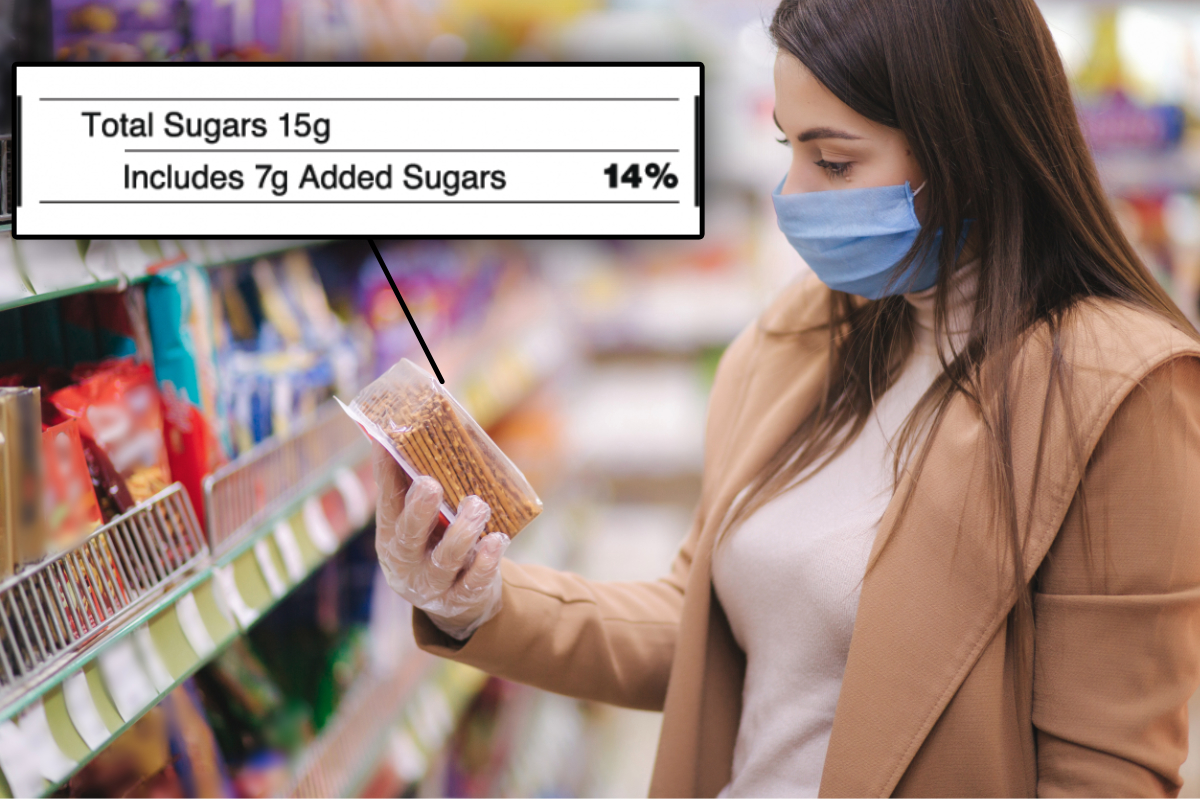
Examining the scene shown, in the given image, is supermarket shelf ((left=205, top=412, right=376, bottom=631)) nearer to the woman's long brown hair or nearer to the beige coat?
the beige coat

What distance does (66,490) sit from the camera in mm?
933

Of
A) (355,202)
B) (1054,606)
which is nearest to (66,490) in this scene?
(355,202)

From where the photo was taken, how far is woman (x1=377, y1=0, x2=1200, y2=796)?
98cm

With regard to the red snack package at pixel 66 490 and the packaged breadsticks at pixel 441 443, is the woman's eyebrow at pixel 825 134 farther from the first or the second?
the red snack package at pixel 66 490

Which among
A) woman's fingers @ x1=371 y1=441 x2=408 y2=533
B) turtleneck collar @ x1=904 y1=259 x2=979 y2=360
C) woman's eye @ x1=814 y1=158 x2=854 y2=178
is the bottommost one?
woman's fingers @ x1=371 y1=441 x2=408 y2=533

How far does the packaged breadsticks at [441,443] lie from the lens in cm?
103

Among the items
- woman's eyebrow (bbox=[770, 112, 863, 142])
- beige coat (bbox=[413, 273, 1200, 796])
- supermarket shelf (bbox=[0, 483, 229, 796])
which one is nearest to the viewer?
supermarket shelf (bbox=[0, 483, 229, 796])

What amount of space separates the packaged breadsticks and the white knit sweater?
295 mm

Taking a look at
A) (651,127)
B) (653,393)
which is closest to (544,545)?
(653,393)

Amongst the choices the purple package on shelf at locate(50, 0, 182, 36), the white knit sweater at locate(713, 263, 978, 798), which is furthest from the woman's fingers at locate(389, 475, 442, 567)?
the purple package on shelf at locate(50, 0, 182, 36)

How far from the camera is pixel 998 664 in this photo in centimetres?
102

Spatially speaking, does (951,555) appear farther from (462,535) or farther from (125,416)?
(125,416)

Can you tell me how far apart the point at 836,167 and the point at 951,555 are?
45 centimetres

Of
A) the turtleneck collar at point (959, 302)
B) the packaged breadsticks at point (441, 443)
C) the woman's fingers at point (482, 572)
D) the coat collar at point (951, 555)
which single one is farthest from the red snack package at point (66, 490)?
the turtleneck collar at point (959, 302)
